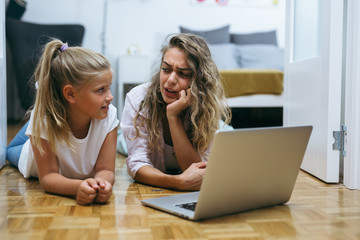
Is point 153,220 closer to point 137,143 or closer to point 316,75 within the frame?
point 137,143

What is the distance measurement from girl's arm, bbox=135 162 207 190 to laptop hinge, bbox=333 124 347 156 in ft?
1.83

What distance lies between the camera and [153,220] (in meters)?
1.11

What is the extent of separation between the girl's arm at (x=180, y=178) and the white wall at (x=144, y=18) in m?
2.90

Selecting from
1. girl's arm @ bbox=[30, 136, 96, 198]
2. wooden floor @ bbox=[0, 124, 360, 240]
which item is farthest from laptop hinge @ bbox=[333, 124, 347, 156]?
girl's arm @ bbox=[30, 136, 96, 198]

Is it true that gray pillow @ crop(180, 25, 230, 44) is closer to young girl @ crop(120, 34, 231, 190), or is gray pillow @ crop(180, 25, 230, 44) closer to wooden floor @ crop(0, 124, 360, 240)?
young girl @ crop(120, 34, 231, 190)

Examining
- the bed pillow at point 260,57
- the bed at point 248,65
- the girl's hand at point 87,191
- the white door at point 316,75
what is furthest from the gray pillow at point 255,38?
the girl's hand at point 87,191

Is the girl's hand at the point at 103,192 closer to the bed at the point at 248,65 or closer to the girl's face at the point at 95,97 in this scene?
the girl's face at the point at 95,97

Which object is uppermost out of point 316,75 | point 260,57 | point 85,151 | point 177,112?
point 260,57

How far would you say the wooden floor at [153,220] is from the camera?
100 centimetres

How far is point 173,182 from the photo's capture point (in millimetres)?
1447

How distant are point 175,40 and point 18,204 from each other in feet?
2.62

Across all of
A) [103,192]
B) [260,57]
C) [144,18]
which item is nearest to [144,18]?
[144,18]

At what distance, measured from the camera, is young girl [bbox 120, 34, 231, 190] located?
154cm

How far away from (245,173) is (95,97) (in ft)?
1.85
